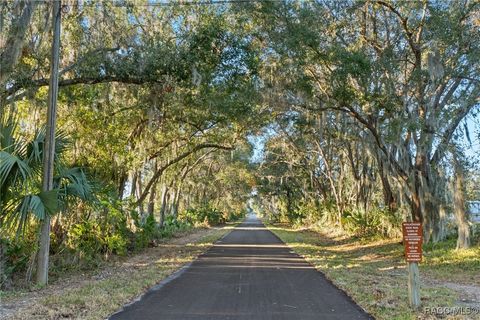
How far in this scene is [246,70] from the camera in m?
13.6

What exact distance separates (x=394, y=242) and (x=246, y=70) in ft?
37.0

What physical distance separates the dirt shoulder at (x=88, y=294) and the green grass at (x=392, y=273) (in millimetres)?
4210

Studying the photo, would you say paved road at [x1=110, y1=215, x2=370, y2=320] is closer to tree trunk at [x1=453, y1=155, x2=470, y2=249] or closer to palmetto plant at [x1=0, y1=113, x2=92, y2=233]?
palmetto plant at [x1=0, y1=113, x2=92, y2=233]

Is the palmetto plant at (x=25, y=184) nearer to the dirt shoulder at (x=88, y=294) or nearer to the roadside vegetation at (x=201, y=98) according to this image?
the roadside vegetation at (x=201, y=98)

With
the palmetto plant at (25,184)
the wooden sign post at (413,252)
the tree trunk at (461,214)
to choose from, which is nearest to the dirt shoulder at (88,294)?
the palmetto plant at (25,184)

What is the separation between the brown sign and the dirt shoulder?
482 cm

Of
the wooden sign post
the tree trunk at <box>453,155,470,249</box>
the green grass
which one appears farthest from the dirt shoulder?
the tree trunk at <box>453,155,470,249</box>

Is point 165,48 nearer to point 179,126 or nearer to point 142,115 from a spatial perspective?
point 142,115

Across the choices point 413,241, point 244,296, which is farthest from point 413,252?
point 244,296

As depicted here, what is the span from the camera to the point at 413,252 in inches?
304

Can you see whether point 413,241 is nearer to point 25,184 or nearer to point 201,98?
point 25,184

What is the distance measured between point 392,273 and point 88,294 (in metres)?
8.11

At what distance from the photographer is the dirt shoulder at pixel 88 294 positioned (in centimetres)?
712

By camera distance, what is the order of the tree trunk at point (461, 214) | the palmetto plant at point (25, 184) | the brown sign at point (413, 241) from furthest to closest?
the tree trunk at point (461, 214) < the palmetto plant at point (25, 184) < the brown sign at point (413, 241)
